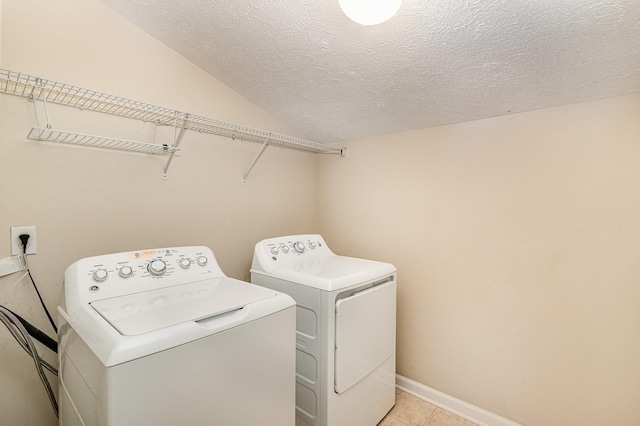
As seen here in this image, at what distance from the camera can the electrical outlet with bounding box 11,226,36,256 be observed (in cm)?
122

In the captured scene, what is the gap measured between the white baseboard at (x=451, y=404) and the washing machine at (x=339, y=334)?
219 mm

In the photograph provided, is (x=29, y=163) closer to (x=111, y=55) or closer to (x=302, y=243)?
(x=111, y=55)

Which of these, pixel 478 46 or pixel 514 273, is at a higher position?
pixel 478 46

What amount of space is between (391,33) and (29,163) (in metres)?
1.67

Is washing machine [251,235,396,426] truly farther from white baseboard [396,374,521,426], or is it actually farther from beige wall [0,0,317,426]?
beige wall [0,0,317,426]

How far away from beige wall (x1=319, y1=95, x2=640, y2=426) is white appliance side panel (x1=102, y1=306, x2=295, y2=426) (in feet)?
3.79

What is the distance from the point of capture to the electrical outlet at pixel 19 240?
4.01ft

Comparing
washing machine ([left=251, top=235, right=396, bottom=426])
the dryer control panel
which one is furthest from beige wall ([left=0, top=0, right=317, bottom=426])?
washing machine ([left=251, top=235, right=396, bottom=426])

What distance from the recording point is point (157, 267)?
4.33 feet

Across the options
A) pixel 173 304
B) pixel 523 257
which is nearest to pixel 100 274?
pixel 173 304

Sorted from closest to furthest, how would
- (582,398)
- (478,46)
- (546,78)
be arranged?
(478,46) → (546,78) → (582,398)

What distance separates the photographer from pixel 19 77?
1.07 m

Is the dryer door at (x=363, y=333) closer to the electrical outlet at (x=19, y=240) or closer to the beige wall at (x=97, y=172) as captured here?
the beige wall at (x=97, y=172)

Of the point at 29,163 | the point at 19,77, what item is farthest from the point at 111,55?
the point at 29,163
